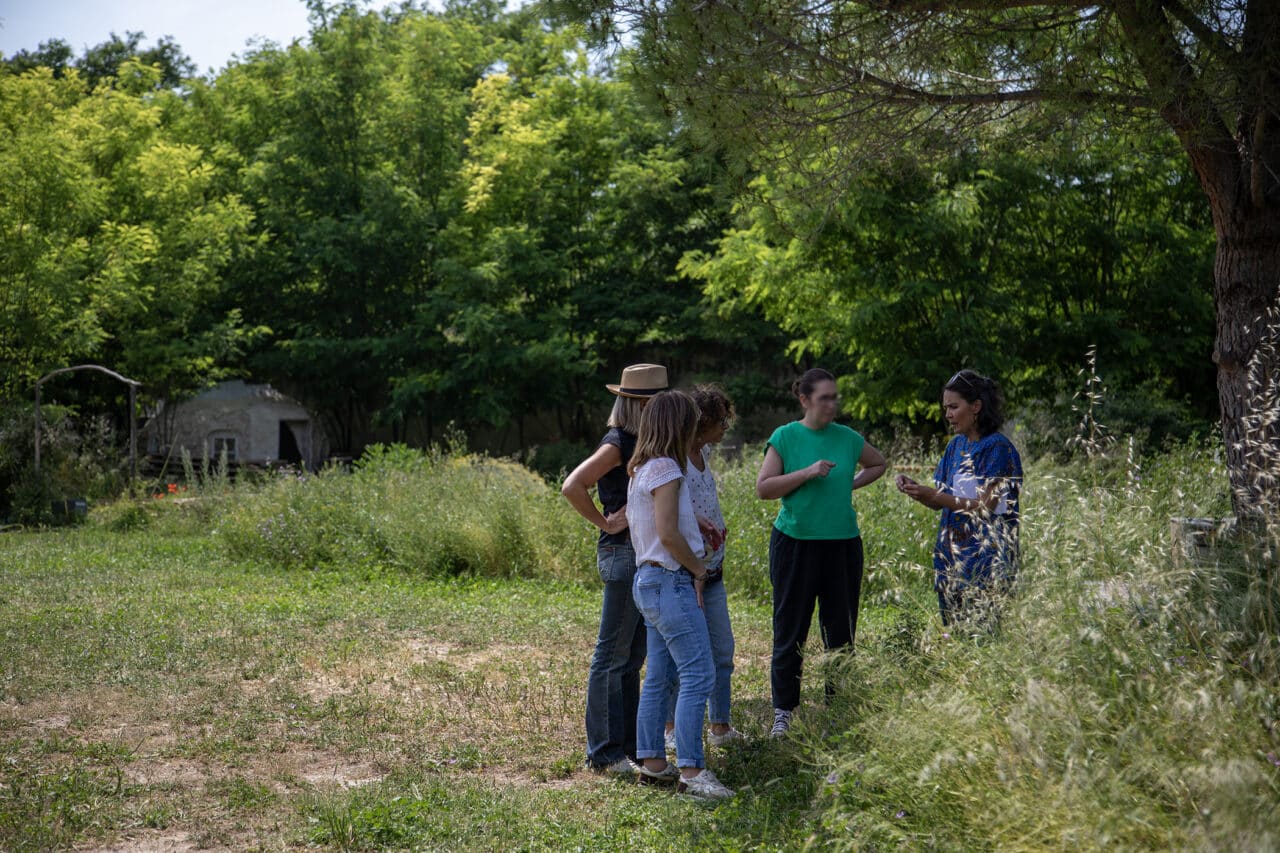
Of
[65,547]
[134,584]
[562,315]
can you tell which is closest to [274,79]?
[562,315]

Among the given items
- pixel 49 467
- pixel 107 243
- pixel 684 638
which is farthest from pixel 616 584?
pixel 107 243

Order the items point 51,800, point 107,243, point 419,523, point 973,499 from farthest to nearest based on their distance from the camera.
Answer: point 107,243, point 419,523, point 973,499, point 51,800

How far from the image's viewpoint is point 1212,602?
4.09 m

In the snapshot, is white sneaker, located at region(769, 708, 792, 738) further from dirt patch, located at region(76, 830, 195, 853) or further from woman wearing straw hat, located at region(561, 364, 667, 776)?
dirt patch, located at region(76, 830, 195, 853)

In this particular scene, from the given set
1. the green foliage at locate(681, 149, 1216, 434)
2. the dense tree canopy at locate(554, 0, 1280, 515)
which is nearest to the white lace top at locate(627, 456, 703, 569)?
the dense tree canopy at locate(554, 0, 1280, 515)

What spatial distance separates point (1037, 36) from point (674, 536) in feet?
13.7

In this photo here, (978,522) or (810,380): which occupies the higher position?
(810,380)

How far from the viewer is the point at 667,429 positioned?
4.89 meters

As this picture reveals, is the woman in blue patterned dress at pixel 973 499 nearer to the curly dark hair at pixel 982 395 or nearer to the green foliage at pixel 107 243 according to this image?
the curly dark hair at pixel 982 395

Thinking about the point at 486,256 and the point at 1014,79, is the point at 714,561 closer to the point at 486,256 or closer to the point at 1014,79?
the point at 1014,79

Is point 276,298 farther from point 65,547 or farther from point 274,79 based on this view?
point 65,547

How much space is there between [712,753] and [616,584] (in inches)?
37.8

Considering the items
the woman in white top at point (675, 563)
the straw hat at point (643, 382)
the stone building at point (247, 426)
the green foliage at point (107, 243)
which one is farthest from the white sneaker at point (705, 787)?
the stone building at point (247, 426)

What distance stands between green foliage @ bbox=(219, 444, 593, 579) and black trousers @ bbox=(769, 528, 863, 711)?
19.0ft
